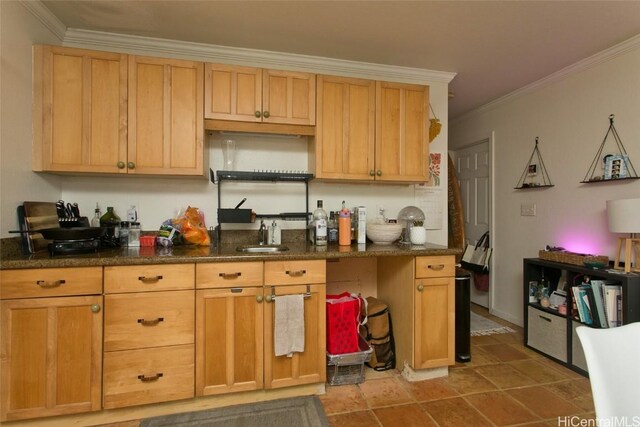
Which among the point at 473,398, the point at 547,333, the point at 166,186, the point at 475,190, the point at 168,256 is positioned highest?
the point at 475,190

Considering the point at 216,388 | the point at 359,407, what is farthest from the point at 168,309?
the point at 359,407

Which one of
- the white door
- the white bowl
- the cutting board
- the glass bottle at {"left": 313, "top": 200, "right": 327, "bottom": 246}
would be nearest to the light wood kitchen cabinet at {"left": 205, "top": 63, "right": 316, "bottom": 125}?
the glass bottle at {"left": 313, "top": 200, "right": 327, "bottom": 246}

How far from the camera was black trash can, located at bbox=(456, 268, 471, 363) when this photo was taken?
7.74 feet

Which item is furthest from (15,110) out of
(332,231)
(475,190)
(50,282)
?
(475,190)

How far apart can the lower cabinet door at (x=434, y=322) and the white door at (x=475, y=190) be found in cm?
193

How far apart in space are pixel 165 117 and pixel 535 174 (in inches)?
128

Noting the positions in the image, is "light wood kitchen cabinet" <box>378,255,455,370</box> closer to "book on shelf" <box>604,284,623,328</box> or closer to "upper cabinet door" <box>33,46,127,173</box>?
"book on shelf" <box>604,284,623,328</box>

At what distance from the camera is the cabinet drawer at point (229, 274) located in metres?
1.73

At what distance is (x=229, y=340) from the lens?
1.77 m

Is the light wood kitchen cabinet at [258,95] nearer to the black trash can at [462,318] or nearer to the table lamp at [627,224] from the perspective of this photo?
the black trash can at [462,318]

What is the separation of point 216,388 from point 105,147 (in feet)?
5.30

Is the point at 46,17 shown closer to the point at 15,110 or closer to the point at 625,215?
the point at 15,110

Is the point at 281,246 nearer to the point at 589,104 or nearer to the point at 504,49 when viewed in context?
the point at 504,49

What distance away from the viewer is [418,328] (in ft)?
6.70
